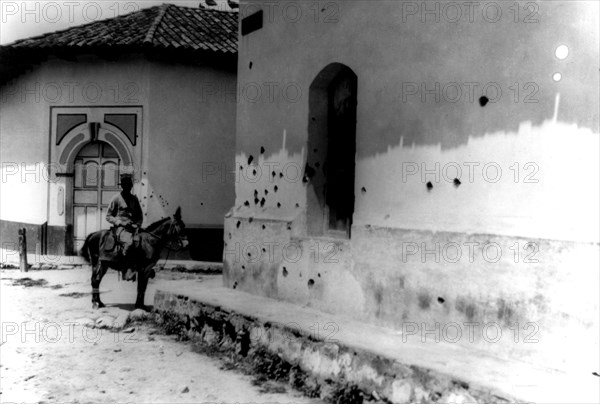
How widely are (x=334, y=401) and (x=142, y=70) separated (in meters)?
10.2

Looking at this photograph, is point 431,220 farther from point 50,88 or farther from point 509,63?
point 50,88

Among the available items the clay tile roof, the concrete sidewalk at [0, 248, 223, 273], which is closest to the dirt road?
the concrete sidewalk at [0, 248, 223, 273]

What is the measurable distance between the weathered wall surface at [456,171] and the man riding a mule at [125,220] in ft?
6.91

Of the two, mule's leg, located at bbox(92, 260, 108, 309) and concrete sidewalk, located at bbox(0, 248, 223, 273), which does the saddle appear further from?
concrete sidewalk, located at bbox(0, 248, 223, 273)

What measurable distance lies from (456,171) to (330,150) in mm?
2083

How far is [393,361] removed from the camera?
460 centimetres

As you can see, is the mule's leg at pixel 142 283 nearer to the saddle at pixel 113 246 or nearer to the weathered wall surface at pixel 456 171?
the saddle at pixel 113 246

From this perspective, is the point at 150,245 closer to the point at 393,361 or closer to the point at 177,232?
the point at 177,232

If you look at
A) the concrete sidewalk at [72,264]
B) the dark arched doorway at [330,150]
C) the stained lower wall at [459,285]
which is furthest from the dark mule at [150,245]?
the concrete sidewalk at [72,264]

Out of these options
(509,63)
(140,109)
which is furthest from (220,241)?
(509,63)

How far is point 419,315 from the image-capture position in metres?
5.46

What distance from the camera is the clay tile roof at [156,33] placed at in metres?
13.2

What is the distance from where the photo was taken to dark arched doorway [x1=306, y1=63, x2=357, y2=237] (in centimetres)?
682

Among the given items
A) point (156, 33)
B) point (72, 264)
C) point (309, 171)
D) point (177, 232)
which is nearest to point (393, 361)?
point (309, 171)
